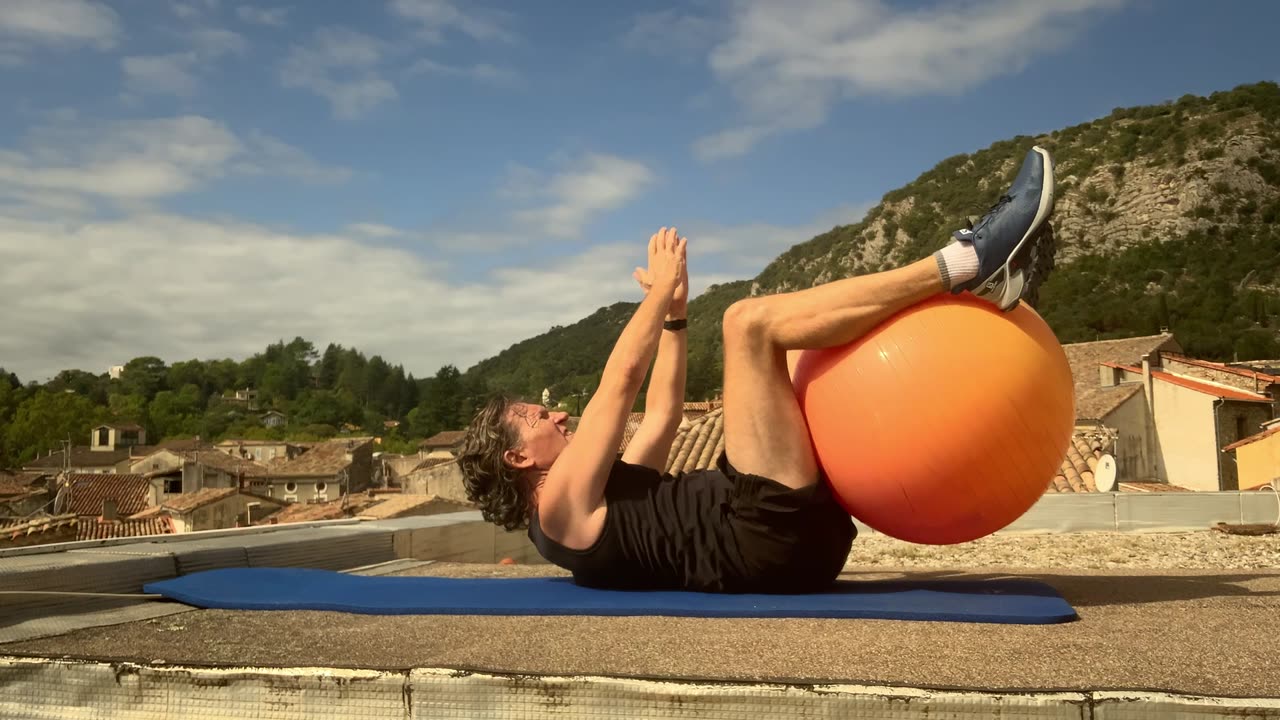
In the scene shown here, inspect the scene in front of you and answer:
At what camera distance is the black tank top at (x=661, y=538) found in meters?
4.07

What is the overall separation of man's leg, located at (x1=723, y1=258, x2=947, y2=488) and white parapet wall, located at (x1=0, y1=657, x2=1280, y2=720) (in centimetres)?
134

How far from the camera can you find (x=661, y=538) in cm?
412

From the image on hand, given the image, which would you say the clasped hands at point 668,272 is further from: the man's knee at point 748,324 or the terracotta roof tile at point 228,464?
the terracotta roof tile at point 228,464

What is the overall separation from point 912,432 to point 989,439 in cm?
29

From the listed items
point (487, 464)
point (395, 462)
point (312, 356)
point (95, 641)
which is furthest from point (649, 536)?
point (312, 356)

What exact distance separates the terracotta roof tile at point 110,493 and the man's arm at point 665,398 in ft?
147

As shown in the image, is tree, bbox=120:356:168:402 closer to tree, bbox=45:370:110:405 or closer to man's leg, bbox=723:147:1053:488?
tree, bbox=45:370:110:405

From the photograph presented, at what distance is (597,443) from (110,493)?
51.2m

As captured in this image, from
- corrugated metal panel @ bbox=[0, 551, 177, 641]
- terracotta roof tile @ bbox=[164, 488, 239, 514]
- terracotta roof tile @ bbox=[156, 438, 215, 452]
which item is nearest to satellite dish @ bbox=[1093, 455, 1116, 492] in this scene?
corrugated metal panel @ bbox=[0, 551, 177, 641]

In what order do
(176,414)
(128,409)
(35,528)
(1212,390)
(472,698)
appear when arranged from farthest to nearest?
1. (176,414)
2. (128,409)
3. (1212,390)
4. (35,528)
5. (472,698)

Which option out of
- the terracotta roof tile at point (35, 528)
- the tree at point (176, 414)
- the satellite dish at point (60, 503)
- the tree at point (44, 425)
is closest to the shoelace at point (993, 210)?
the terracotta roof tile at point (35, 528)

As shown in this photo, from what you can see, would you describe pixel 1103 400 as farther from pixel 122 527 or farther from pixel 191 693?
pixel 122 527

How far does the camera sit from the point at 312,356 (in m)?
164

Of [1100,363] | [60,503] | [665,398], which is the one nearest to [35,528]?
[665,398]
